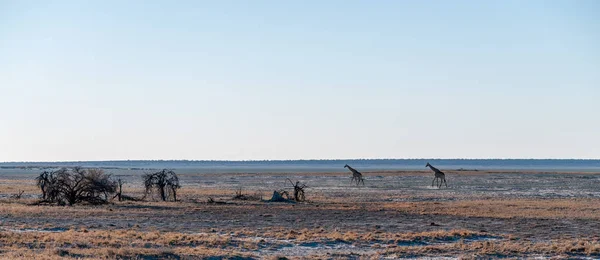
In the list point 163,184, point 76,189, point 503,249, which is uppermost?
point 163,184

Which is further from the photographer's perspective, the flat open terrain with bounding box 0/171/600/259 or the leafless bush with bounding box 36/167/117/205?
the leafless bush with bounding box 36/167/117/205

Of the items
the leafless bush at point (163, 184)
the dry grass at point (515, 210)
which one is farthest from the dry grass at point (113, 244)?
the leafless bush at point (163, 184)

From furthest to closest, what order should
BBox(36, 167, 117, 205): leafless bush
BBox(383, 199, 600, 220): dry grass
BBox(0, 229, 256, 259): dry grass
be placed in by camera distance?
BBox(36, 167, 117, 205): leafless bush → BBox(383, 199, 600, 220): dry grass → BBox(0, 229, 256, 259): dry grass

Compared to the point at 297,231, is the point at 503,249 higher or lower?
lower

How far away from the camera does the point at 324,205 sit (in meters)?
39.4

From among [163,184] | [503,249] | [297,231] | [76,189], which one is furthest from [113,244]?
[163,184]

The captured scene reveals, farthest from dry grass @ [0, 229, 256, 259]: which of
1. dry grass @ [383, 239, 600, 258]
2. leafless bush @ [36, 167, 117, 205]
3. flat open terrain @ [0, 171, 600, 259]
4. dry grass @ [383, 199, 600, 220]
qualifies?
leafless bush @ [36, 167, 117, 205]

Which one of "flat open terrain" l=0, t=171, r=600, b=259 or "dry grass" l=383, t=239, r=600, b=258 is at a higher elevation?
"flat open terrain" l=0, t=171, r=600, b=259

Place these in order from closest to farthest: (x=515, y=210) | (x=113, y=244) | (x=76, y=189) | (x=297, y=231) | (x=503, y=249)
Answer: (x=113, y=244) → (x=503, y=249) → (x=297, y=231) → (x=515, y=210) → (x=76, y=189)

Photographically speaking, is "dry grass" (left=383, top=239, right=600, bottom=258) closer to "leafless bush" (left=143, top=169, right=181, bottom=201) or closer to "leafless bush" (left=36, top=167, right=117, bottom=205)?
"leafless bush" (left=36, top=167, right=117, bottom=205)

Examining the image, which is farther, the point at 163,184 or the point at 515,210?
the point at 163,184

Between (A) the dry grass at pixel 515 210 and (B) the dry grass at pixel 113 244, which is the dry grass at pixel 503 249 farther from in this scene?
(A) the dry grass at pixel 515 210

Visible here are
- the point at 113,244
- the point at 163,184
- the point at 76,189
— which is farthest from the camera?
the point at 163,184

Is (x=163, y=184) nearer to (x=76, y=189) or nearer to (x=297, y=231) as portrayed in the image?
(x=76, y=189)
